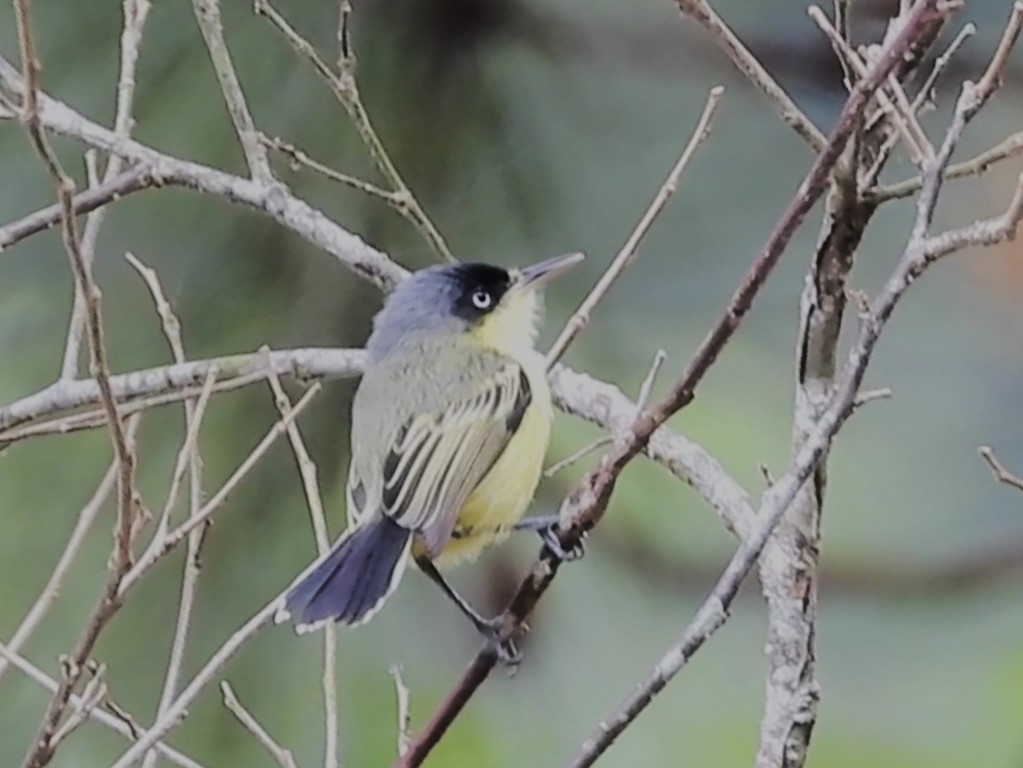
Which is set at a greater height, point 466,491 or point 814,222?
point 814,222

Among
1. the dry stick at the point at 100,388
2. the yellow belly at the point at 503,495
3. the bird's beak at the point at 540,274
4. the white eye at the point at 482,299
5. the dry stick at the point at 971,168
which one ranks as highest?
the bird's beak at the point at 540,274

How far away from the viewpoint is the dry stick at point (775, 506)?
795 mm

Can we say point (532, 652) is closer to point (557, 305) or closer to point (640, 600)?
point (640, 600)

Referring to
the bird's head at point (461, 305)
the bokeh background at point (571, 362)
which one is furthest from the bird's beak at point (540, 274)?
the bokeh background at point (571, 362)

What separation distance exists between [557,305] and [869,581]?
1.53ft

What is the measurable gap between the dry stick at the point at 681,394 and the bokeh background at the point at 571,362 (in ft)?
2.21

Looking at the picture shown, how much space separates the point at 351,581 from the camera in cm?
99

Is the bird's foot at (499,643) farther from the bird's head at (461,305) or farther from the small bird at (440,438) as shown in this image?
the bird's head at (461,305)

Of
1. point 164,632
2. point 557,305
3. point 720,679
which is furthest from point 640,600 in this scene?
point 164,632

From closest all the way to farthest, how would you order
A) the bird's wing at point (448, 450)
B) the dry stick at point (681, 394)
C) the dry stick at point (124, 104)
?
the dry stick at point (681, 394) < the bird's wing at point (448, 450) < the dry stick at point (124, 104)

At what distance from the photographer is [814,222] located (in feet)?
4.98

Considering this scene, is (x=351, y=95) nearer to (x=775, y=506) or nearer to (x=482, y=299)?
(x=482, y=299)

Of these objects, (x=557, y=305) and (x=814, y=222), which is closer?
(x=814, y=222)

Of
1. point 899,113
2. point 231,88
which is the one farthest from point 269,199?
point 899,113
